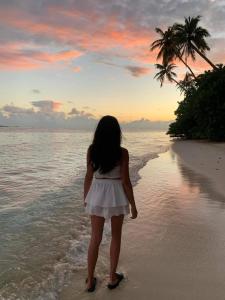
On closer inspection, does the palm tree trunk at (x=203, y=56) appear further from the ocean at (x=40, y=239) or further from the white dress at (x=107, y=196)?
the white dress at (x=107, y=196)

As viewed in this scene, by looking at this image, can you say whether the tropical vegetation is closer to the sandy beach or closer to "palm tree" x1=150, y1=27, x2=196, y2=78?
"palm tree" x1=150, y1=27, x2=196, y2=78

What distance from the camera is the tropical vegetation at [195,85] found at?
35000 millimetres

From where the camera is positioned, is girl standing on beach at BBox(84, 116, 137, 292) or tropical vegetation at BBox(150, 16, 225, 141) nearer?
girl standing on beach at BBox(84, 116, 137, 292)

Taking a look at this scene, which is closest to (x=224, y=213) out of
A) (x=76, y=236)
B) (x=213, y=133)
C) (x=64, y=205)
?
(x=76, y=236)

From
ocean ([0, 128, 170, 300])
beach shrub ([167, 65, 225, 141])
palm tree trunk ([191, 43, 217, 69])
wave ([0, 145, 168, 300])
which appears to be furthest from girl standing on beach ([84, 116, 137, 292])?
palm tree trunk ([191, 43, 217, 69])

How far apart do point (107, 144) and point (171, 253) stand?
7.05 ft

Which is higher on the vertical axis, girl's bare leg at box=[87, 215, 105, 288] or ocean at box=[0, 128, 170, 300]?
girl's bare leg at box=[87, 215, 105, 288]

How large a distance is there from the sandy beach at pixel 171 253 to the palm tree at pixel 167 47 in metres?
36.7

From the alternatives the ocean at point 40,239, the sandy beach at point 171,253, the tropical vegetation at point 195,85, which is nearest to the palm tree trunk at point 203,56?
the tropical vegetation at point 195,85

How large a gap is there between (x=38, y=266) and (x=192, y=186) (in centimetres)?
674

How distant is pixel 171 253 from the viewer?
17.5 feet

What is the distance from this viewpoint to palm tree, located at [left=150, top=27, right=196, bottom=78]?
145 ft

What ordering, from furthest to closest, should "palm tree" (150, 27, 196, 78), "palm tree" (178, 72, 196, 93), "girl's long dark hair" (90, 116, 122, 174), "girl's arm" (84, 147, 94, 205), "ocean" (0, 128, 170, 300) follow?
"palm tree" (178, 72, 196, 93)
"palm tree" (150, 27, 196, 78)
"ocean" (0, 128, 170, 300)
"girl's arm" (84, 147, 94, 205)
"girl's long dark hair" (90, 116, 122, 174)

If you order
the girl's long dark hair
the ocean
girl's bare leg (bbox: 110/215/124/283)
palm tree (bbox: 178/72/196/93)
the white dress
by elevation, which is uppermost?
palm tree (bbox: 178/72/196/93)
